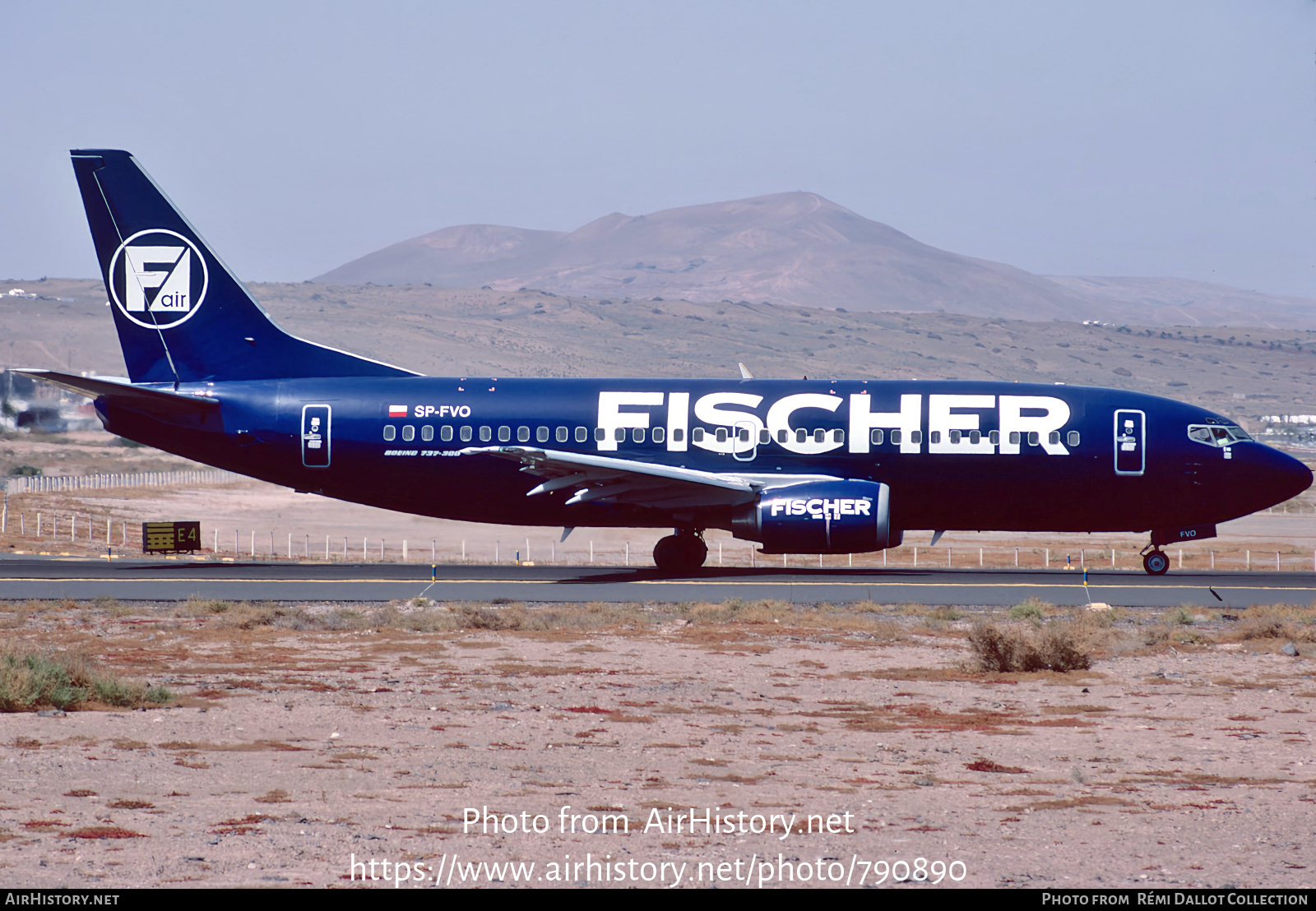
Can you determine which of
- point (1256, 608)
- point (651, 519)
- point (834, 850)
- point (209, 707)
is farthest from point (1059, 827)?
point (651, 519)

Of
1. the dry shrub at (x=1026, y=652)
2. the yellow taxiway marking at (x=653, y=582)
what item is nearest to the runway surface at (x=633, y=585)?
the yellow taxiway marking at (x=653, y=582)

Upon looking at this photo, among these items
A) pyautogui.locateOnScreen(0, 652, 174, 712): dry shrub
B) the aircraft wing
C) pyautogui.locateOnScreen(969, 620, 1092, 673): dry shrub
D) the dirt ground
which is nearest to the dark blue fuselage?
the aircraft wing

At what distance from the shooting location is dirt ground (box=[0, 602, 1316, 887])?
10172mm

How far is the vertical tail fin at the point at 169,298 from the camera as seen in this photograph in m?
36.1

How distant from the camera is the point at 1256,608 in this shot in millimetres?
26297

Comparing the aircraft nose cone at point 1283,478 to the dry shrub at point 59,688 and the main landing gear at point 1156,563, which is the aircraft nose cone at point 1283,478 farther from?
the dry shrub at point 59,688

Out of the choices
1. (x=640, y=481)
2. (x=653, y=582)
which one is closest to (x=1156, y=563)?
(x=653, y=582)

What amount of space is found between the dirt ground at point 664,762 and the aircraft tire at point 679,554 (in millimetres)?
10436

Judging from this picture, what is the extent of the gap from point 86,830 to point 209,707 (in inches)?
241

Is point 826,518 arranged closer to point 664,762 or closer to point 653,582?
point 653,582

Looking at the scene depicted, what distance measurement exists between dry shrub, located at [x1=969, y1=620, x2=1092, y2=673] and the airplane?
10052 millimetres

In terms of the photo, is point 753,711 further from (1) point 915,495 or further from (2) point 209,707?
(1) point 915,495

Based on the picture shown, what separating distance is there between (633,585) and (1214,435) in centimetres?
1497

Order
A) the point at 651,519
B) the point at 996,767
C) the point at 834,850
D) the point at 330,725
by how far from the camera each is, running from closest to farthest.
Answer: the point at 834,850 → the point at 996,767 → the point at 330,725 → the point at 651,519
